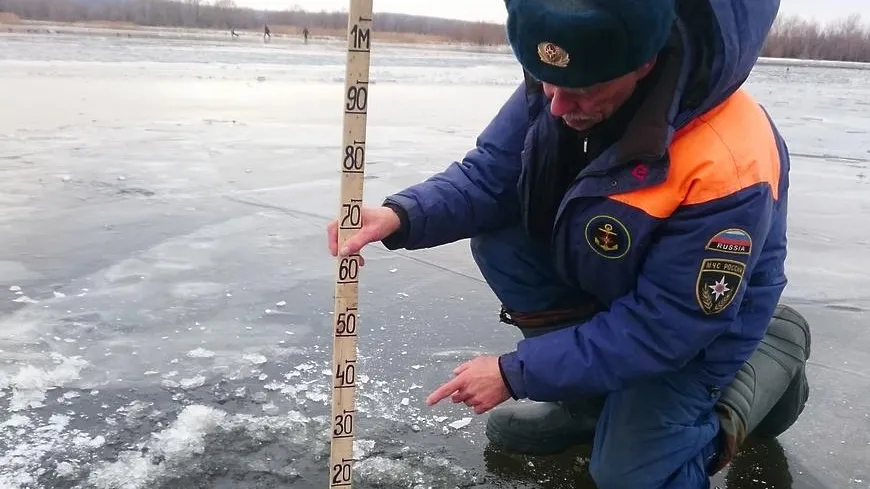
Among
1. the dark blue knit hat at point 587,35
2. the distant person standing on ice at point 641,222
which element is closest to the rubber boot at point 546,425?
the distant person standing on ice at point 641,222

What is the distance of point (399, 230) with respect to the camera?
238 centimetres

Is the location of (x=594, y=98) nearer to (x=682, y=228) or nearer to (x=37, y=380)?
(x=682, y=228)

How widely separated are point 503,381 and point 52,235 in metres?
3.60

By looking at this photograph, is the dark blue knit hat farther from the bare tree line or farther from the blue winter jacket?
the bare tree line

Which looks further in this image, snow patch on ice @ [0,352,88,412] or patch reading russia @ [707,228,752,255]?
snow patch on ice @ [0,352,88,412]

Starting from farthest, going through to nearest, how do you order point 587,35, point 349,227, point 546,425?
point 546,425 < point 349,227 < point 587,35

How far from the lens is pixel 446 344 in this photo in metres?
3.34

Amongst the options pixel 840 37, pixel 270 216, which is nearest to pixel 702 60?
pixel 270 216

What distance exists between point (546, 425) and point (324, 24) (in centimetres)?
12810

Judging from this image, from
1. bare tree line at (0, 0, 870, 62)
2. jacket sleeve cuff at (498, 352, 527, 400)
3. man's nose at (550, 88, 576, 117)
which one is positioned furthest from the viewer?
bare tree line at (0, 0, 870, 62)

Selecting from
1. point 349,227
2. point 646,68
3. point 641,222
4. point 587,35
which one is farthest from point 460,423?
point 587,35

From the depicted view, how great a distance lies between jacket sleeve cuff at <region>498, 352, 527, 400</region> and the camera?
2.04 m

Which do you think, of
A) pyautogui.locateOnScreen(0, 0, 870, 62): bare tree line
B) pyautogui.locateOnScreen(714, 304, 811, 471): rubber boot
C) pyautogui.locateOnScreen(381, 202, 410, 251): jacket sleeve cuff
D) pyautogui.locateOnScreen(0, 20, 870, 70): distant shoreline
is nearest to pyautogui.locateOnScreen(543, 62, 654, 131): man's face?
pyautogui.locateOnScreen(381, 202, 410, 251): jacket sleeve cuff

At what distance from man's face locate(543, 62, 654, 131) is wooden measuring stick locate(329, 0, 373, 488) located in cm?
47
